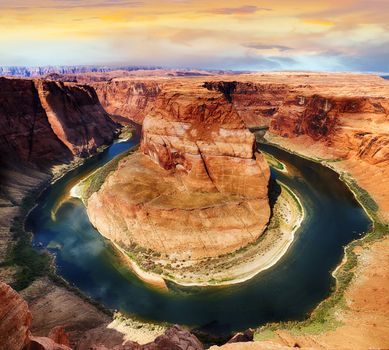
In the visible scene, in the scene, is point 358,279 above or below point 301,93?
below

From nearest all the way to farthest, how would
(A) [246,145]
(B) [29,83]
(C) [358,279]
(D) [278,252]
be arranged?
1. (C) [358,279]
2. (D) [278,252]
3. (A) [246,145]
4. (B) [29,83]

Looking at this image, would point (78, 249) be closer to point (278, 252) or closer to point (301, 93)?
point (278, 252)

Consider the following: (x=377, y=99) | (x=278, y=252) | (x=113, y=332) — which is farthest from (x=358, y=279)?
(x=377, y=99)

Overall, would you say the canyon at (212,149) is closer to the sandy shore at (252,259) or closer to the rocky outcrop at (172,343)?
the sandy shore at (252,259)

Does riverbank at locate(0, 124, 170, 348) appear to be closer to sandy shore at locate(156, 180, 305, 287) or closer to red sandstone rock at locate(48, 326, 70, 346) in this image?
red sandstone rock at locate(48, 326, 70, 346)

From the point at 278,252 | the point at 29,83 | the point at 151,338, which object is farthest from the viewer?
the point at 29,83

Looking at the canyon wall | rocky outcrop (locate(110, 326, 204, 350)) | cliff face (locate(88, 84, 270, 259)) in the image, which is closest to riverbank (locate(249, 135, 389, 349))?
rocky outcrop (locate(110, 326, 204, 350))

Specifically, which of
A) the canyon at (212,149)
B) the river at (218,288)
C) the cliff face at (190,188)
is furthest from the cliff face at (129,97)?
the cliff face at (190,188)
